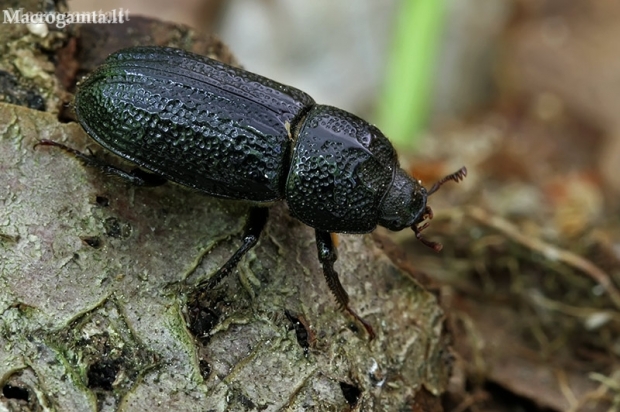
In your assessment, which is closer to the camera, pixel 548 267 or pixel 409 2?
pixel 548 267

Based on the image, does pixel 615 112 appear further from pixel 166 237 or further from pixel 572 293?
pixel 166 237

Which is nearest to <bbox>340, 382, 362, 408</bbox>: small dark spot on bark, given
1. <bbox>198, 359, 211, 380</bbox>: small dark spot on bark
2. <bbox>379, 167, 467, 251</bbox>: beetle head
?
<bbox>198, 359, 211, 380</bbox>: small dark spot on bark

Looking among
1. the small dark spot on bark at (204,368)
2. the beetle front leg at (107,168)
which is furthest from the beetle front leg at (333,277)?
the beetle front leg at (107,168)

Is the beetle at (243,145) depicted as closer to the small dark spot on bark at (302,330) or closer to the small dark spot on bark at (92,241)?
the small dark spot on bark at (302,330)

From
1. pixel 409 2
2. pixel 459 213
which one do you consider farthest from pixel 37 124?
pixel 409 2

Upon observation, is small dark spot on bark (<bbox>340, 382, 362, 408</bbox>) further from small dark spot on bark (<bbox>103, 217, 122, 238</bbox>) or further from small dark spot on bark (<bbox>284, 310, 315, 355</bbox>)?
small dark spot on bark (<bbox>103, 217, 122, 238</bbox>)

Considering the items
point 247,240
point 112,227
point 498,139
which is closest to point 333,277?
point 247,240
